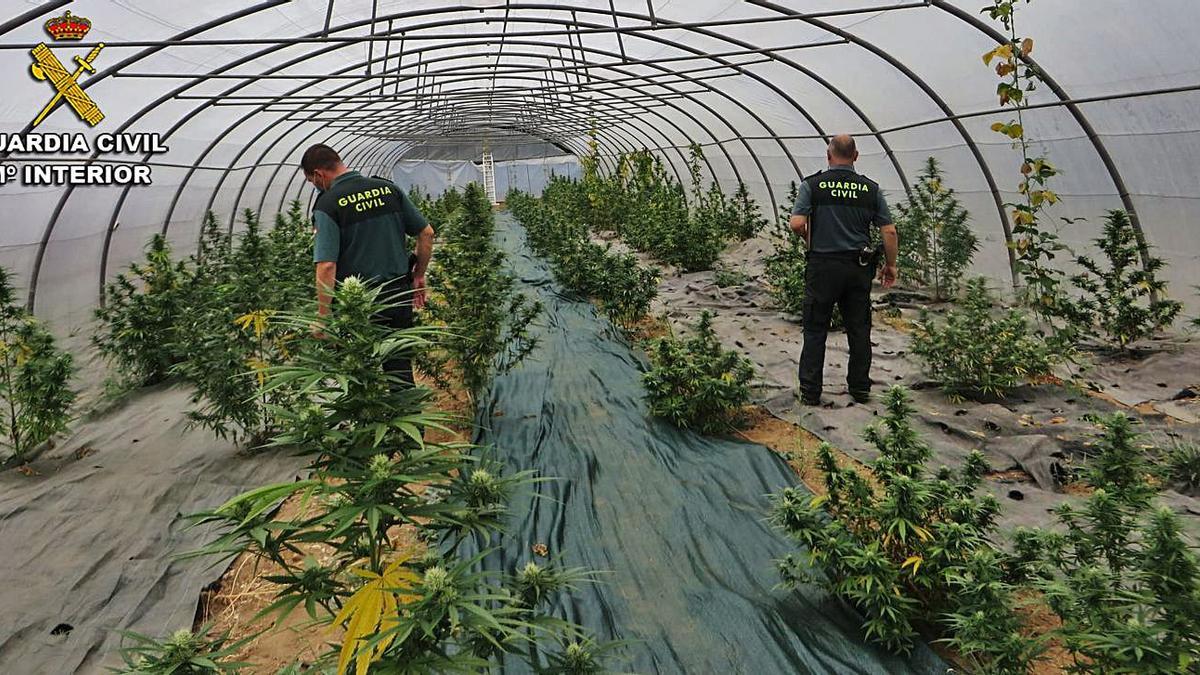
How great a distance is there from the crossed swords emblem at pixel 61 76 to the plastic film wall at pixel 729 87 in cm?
9

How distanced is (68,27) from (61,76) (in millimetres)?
1205

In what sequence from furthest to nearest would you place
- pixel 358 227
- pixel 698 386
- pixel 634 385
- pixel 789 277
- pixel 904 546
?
1. pixel 789 277
2. pixel 634 385
3. pixel 698 386
4. pixel 358 227
5. pixel 904 546

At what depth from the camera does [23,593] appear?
3.19m

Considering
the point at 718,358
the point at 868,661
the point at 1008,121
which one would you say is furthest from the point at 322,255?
Result: the point at 1008,121

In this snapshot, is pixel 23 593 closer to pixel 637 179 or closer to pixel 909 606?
pixel 909 606

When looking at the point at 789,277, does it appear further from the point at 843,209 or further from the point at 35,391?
the point at 35,391

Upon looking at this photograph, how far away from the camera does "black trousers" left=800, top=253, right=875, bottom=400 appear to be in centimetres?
488

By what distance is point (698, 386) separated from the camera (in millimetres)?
4750

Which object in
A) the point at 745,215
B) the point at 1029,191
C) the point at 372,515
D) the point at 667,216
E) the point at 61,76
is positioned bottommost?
the point at 372,515

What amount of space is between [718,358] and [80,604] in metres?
3.99

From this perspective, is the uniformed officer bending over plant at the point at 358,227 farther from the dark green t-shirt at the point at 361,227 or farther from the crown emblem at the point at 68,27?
the crown emblem at the point at 68,27

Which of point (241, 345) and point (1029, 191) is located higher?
point (1029, 191)

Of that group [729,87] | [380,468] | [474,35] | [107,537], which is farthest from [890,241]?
[729,87]

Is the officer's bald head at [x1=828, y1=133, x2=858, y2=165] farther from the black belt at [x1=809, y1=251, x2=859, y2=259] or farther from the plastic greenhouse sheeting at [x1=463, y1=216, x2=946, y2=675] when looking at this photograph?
the plastic greenhouse sheeting at [x1=463, y1=216, x2=946, y2=675]
